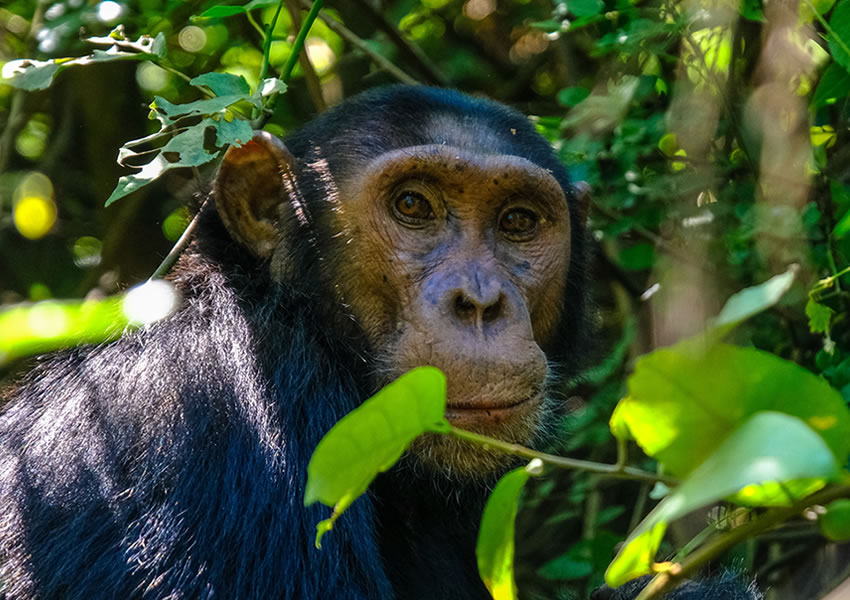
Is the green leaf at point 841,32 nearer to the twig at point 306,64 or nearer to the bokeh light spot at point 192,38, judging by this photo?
the twig at point 306,64

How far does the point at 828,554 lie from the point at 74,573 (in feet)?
12.2

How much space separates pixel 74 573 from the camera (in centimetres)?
347

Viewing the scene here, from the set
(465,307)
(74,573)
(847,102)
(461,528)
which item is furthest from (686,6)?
(74,573)

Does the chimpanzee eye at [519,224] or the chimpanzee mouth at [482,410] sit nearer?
the chimpanzee mouth at [482,410]

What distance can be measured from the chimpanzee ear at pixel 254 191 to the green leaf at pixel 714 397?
3005mm

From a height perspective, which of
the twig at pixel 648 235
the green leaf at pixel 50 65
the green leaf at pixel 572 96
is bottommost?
the twig at pixel 648 235

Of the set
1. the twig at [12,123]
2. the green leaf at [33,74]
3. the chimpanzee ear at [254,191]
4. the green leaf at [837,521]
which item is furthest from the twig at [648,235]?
the twig at [12,123]

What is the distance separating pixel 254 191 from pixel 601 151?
2131 millimetres

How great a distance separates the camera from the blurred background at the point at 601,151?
15.8 ft

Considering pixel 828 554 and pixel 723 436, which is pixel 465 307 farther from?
pixel 828 554

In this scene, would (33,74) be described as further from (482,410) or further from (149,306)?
(482,410)

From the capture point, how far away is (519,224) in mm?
4664

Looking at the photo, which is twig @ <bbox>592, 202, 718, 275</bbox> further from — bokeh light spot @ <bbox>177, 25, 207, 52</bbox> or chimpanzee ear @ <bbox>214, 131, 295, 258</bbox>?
bokeh light spot @ <bbox>177, 25, 207, 52</bbox>

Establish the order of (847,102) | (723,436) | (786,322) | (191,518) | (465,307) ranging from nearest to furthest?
(723,436) < (191,518) < (465,307) < (847,102) < (786,322)
